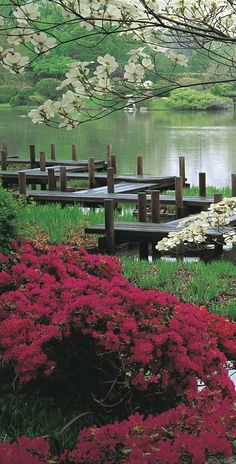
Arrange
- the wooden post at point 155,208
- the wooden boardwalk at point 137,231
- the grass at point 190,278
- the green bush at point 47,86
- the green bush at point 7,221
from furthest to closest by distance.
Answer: the green bush at point 47,86 < the wooden post at point 155,208 < the wooden boardwalk at point 137,231 < the grass at point 190,278 < the green bush at point 7,221

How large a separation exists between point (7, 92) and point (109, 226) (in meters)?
62.4

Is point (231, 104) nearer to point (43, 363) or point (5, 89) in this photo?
point (5, 89)

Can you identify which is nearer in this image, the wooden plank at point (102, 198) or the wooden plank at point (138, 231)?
the wooden plank at point (138, 231)

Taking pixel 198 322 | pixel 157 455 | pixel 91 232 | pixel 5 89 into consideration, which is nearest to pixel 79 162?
pixel 91 232

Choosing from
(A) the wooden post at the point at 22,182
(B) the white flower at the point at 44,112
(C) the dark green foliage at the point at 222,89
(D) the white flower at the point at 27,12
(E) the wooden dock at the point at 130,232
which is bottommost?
(E) the wooden dock at the point at 130,232

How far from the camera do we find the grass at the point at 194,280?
9000 millimetres

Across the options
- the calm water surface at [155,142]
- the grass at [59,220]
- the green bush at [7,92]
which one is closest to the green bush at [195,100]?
the calm water surface at [155,142]

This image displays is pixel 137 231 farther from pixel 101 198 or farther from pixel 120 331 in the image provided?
pixel 120 331

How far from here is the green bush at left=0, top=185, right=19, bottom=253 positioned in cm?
791

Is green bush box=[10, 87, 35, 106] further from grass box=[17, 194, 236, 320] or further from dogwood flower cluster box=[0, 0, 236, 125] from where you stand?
dogwood flower cluster box=[0, 0, 236, 125]

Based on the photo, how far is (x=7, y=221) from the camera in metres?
7.96

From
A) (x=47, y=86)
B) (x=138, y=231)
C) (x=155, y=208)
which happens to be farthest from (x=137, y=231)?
(x=47, y=86)

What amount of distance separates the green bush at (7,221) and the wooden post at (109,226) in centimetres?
423

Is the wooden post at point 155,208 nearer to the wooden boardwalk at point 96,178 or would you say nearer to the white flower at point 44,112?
the wooden boardwalk at point 96,178
